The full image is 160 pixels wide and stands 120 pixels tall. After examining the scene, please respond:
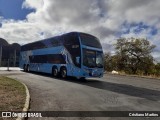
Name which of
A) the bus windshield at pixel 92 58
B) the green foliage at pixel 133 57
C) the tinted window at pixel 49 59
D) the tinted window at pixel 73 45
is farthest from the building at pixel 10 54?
the bus windshield at pixel 92 58

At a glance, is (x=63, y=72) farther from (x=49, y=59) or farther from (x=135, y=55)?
(x=135, y=55)

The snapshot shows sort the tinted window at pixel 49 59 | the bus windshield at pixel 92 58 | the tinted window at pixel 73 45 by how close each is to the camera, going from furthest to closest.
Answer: the tinted window at pixel 49 59 → the tinted window at pixel 73 45 → the bus windshield at pixel 92 58

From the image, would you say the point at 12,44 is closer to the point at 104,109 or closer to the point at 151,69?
the point at 151,69

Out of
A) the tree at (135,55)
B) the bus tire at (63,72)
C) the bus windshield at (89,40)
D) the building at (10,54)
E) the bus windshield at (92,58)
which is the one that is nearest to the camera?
the bus windshield at (92,58)

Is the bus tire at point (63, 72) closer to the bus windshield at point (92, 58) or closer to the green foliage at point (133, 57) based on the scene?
the bus windshield at point (92, 58)

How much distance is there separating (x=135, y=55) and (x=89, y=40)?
37.3 metres

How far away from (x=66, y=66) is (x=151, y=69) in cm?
3745

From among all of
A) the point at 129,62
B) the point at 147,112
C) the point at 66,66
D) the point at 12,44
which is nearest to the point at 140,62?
the point at 129,62

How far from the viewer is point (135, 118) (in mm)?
7375

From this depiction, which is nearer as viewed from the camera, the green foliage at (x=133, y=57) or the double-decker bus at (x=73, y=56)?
the double-decker bus at (x=73, y=56)

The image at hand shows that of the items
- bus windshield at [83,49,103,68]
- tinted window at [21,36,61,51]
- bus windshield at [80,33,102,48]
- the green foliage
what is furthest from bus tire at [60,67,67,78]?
the green foliage

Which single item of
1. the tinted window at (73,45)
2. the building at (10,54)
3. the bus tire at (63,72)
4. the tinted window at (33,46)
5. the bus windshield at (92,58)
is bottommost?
the bus tire at (63,72)

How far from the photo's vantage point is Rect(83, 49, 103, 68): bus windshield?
18922 mm

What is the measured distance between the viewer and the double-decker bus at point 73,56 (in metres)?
19.0
